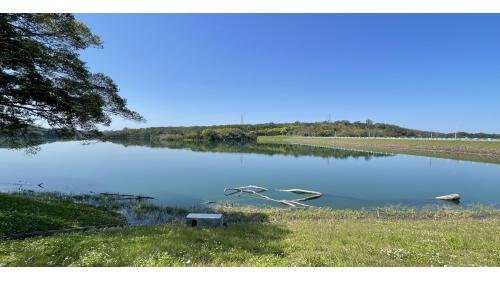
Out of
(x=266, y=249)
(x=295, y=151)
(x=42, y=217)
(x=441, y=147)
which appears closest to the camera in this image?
(x=266, y=249)

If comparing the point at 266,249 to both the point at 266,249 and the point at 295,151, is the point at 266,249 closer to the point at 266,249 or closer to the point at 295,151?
the point at 266,249

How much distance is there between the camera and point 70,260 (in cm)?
764

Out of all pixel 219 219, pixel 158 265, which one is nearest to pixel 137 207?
pixel 219 219

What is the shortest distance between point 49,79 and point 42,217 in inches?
267

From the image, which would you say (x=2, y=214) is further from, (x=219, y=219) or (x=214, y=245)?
(x=214, y=245)

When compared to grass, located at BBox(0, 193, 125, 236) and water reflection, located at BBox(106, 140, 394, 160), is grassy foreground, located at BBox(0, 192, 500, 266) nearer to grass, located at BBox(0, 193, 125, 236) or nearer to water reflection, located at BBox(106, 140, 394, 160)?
grass, located at BBox(0, 193, 125, 236)

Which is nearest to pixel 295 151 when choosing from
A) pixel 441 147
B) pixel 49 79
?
pixel 441 147

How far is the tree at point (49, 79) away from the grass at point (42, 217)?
4.42 m

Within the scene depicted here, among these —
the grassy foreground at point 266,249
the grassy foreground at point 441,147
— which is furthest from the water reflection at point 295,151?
the grassy foreground at point 266,249

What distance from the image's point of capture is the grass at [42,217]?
41.7ft

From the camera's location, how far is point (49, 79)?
1596 cm

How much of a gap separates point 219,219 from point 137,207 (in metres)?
10.9

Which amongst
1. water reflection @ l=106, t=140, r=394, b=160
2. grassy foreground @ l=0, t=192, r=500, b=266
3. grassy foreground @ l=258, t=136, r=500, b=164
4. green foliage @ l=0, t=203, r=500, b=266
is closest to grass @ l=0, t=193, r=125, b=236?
green foliage @ l=0, t=203, r=500, b=266

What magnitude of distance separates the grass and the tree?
4417 millimetres
